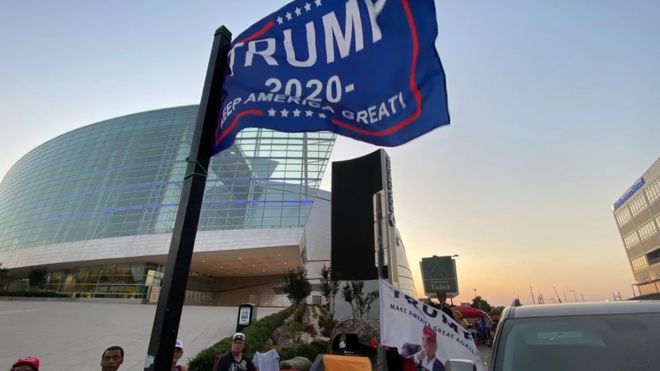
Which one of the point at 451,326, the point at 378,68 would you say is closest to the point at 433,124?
the point at 378,68

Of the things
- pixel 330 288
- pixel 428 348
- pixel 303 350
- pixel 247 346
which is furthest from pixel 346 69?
pixel 330 288

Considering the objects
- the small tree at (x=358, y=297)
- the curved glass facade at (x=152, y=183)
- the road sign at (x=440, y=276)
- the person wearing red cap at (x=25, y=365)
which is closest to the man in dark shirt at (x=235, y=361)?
the person wearing red cap at (x=25, y=365)

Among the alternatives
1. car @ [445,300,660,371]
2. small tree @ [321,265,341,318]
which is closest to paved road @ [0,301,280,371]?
car @ [445,300,660,371]

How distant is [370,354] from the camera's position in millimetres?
9289

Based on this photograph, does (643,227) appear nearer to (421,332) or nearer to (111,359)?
(421,332)

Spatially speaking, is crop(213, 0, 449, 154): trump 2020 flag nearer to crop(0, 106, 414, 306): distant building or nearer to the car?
the car

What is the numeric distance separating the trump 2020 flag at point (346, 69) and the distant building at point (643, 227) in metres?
69.4

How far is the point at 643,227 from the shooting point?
59969mm

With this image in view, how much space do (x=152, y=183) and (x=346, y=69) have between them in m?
48.3

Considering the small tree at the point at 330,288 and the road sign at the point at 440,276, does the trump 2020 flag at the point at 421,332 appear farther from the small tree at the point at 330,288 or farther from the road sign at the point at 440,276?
the road sign at the point at 440,276

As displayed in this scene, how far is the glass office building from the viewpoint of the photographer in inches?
1544

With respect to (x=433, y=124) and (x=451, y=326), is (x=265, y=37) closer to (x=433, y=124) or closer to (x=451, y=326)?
(x=433, y=124)

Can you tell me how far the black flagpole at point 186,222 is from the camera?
2.14m

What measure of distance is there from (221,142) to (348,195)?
25842 millimetres
